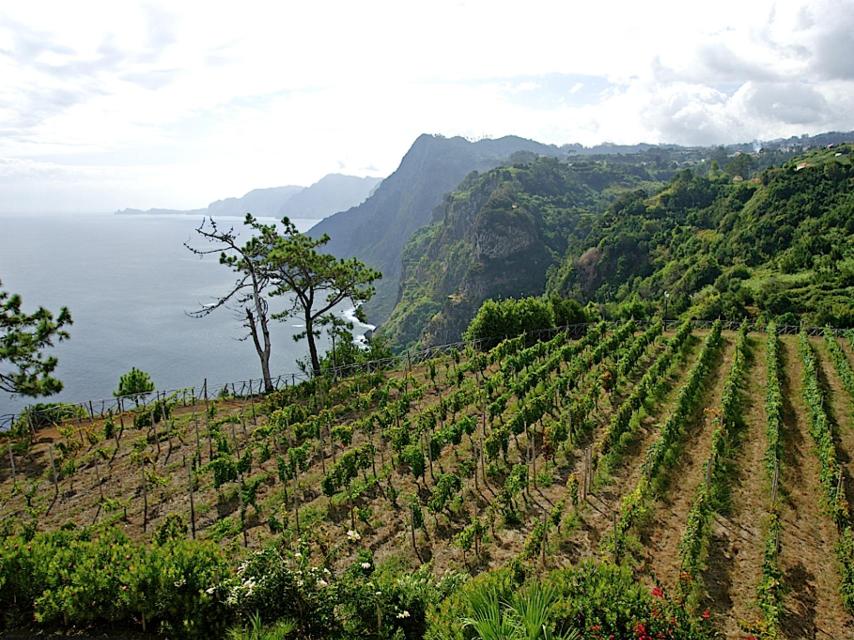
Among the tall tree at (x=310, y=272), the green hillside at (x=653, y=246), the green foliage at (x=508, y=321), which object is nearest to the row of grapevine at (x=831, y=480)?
the green foliage at (x=508, y=321)

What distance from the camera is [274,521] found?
40.9 ft

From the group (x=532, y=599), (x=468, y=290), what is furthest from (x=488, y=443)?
(x=468, y=290)

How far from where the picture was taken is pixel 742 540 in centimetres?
1288

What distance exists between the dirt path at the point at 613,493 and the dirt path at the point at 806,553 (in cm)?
367

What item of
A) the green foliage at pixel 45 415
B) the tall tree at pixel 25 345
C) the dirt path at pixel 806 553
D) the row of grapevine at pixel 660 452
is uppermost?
the tall tree at pixel 25 345

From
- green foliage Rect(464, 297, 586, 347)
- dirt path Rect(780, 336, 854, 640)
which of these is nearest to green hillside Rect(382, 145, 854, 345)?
green foliage Rect(464, 297, 586, 347)

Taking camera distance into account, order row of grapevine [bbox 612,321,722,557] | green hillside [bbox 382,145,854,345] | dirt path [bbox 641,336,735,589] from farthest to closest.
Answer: green hillside [bbox 382,145,854,345] < row of grapevine [bbox 612,321,722,557] < dirt path [bbox 641,336,735,589]

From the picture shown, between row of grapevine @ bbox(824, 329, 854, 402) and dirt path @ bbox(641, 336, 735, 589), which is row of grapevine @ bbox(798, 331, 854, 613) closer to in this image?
Answer: row of grapevine @ bbox(824, 329, 854, 402)

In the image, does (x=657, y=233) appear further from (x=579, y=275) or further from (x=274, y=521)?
(x=274, y=521)

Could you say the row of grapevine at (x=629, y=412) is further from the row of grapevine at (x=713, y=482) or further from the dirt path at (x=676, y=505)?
the row of grapevine at (x=713, y=482)

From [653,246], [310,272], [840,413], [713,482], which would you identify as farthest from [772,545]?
[653,246]

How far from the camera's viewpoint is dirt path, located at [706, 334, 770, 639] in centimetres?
1059

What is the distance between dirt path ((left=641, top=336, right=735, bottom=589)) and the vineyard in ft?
0.19

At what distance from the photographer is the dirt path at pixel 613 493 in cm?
1266
